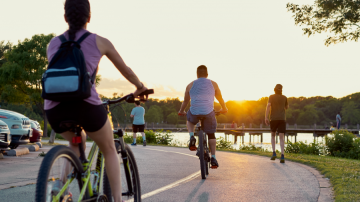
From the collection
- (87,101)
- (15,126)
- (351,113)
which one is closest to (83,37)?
(87,101)

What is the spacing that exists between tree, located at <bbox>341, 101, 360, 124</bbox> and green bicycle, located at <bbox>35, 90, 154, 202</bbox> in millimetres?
148742

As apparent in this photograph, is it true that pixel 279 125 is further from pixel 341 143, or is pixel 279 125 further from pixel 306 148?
pixel 341 143

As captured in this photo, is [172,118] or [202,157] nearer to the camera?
[202,157]

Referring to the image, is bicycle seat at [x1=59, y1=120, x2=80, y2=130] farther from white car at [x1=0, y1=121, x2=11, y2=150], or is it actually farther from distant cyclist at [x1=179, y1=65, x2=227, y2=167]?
white car at [x1=0, y1=121, x2=11, y2=150]

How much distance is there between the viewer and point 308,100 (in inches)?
7338

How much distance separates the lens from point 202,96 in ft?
22.5

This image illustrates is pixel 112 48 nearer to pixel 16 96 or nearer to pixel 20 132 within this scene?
pixel 20 132

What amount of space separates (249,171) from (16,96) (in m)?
28.6

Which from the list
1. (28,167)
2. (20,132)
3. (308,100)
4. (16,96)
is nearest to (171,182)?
(28,167)

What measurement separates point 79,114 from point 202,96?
4521 millimetres

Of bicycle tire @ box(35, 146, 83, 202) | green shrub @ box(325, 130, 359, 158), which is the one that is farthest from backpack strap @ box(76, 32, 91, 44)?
green shrub @ box(325, 130, 359, 158)

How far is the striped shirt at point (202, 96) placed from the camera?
6.83 m

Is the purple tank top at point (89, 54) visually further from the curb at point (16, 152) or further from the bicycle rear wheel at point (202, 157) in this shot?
the curb at point (16, 152)

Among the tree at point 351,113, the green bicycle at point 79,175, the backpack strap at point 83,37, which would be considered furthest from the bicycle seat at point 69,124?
the tree at point 351,113
